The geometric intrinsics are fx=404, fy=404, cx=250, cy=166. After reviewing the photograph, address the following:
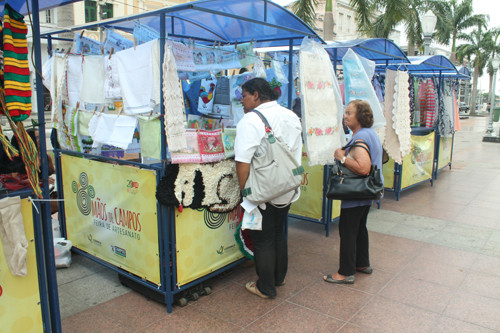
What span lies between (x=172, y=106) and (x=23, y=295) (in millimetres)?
1567

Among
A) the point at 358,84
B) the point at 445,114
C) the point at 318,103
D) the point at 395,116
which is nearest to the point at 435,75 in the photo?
the point at 445,114

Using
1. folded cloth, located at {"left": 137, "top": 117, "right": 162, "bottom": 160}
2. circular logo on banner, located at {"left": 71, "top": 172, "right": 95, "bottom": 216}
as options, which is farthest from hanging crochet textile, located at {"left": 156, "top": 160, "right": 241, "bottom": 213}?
circular logo on banner, located at {"left": 71, "top": 172, "right": 95, "bottom": 216}

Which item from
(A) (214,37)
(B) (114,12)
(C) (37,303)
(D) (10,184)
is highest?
(B) (114,12)

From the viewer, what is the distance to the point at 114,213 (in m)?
3.64

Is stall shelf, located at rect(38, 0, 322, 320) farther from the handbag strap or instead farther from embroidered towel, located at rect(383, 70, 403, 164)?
embroidered towel, located at rect(383, 70, 403, 164)

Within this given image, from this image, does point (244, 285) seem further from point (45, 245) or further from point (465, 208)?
point (465, 208)

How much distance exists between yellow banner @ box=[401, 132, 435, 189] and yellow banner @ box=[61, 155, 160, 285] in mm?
5083

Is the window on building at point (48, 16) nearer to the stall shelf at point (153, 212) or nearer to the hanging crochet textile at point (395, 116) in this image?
the stall shelf at point (153, 212)

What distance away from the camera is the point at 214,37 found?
478cm

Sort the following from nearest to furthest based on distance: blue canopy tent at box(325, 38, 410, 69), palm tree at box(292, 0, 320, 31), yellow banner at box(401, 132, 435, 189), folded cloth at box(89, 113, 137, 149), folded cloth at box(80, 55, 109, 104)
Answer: folded cloth at box(89, 113, 137, 149)
folded cloth at box(80, 55, 109, 104)
blue canopy tent at box(325, 38, 410, 69)
yellow banner at box(401, 132, 435, 189)
palm tree at box(292, 0, 320, 31)

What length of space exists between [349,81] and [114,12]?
2420 cm

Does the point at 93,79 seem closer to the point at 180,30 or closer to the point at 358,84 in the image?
the point at 180,30

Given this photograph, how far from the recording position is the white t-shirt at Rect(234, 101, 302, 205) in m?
3.10

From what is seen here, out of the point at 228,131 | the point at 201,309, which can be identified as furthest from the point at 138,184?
the point at 201,309
